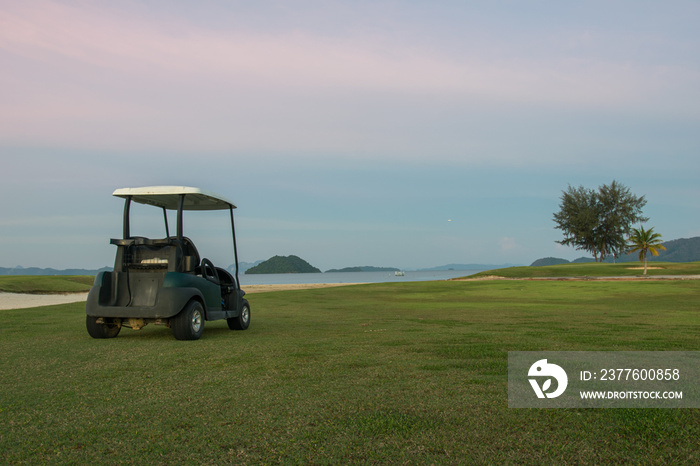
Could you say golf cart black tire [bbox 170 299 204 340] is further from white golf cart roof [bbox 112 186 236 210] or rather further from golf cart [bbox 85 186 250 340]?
white golf cart roof [bbox 112 186 236 210]

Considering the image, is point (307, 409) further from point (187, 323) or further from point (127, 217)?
point (127, 217)

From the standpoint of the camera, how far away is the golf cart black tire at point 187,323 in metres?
9.77

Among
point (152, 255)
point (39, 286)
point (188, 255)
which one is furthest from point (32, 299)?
point (188, 255)

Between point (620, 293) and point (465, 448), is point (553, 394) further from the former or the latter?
point (620, 293)

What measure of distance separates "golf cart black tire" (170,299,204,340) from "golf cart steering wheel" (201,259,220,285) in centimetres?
75

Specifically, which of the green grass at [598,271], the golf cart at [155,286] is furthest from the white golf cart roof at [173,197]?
the green grass at [598,271]

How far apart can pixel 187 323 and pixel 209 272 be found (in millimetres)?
1759

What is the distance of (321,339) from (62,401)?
5.06 m

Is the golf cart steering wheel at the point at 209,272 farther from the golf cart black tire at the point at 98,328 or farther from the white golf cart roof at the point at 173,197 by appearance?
the golf cart black tire at the point at 98,328

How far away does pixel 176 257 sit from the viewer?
9.88m

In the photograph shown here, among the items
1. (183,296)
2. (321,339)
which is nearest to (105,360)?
(183,296)

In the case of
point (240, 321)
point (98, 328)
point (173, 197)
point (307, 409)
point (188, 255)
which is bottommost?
point (307, 409)

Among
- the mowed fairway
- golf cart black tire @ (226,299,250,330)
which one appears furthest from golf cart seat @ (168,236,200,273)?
golf cart black tire @ (226,299,250,330)

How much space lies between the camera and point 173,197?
1110cm
